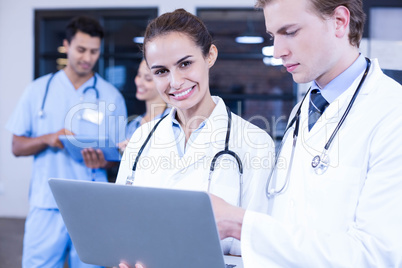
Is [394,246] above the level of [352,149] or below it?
below

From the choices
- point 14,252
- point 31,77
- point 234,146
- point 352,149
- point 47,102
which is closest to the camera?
point 352,149

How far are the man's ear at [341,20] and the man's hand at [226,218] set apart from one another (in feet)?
1.64

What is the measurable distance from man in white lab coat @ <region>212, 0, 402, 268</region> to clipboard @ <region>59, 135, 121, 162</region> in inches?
39.1

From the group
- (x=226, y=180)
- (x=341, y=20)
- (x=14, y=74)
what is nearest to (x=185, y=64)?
(x=226, y=180)

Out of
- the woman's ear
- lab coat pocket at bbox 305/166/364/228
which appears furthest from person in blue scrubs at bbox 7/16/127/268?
lab coat pocket at bbox 305/166/364/228

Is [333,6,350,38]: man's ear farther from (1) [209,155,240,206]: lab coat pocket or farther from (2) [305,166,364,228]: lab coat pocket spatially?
(1) [209,155,240,206]: lab coat pocket

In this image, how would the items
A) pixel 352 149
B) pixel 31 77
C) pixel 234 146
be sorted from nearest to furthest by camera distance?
pixel 352 149 < pixel 234 146 < pixel 31 77

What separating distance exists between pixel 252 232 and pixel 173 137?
54 centimetres

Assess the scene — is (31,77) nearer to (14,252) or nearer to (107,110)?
(14,252)

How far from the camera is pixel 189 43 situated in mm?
1301

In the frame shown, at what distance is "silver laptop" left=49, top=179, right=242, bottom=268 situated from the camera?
831mm

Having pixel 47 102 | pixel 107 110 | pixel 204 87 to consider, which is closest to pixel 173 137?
pixel 204 87

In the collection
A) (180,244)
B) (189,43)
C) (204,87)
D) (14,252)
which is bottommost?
(14,252)

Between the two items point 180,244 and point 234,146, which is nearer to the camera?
point 180,244
